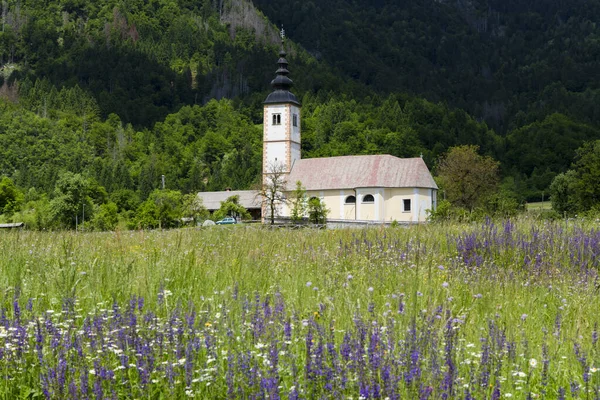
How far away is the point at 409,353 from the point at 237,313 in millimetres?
1726

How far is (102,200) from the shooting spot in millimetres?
103438

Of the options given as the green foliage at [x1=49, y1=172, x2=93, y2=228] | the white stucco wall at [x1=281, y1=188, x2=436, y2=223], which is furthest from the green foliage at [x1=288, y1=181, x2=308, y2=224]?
the green foliage at [x1=49, y1=172, x2=93, y2=228]

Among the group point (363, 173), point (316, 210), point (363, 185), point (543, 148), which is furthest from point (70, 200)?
point (543, 148)

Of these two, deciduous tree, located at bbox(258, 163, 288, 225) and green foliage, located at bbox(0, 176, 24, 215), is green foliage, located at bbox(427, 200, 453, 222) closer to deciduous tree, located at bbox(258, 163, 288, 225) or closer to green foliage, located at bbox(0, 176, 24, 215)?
deciduous tree, located at bbox(258, 163, 288, 225)

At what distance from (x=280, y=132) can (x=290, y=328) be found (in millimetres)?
68129

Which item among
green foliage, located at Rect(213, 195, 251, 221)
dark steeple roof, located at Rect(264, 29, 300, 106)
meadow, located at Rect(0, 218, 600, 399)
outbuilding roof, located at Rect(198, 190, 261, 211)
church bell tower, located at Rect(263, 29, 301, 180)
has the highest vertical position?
dark steeple roof, located at Rect(264, 29, 300, 106)

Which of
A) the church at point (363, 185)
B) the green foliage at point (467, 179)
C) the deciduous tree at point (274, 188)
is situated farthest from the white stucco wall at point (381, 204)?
Answer: the green foliage at point (467, 179)

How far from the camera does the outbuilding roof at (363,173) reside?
62.9 metres

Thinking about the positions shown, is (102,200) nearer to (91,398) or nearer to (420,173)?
→ (420,173)

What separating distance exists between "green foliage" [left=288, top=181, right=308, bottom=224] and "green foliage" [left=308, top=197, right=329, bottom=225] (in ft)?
2.43

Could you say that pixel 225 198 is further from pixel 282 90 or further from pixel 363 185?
pixel 363 185

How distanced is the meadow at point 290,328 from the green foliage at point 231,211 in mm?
65933

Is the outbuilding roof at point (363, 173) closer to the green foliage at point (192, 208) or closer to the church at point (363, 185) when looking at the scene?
the church at point (363, 185)

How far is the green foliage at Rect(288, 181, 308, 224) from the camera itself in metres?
59.9
